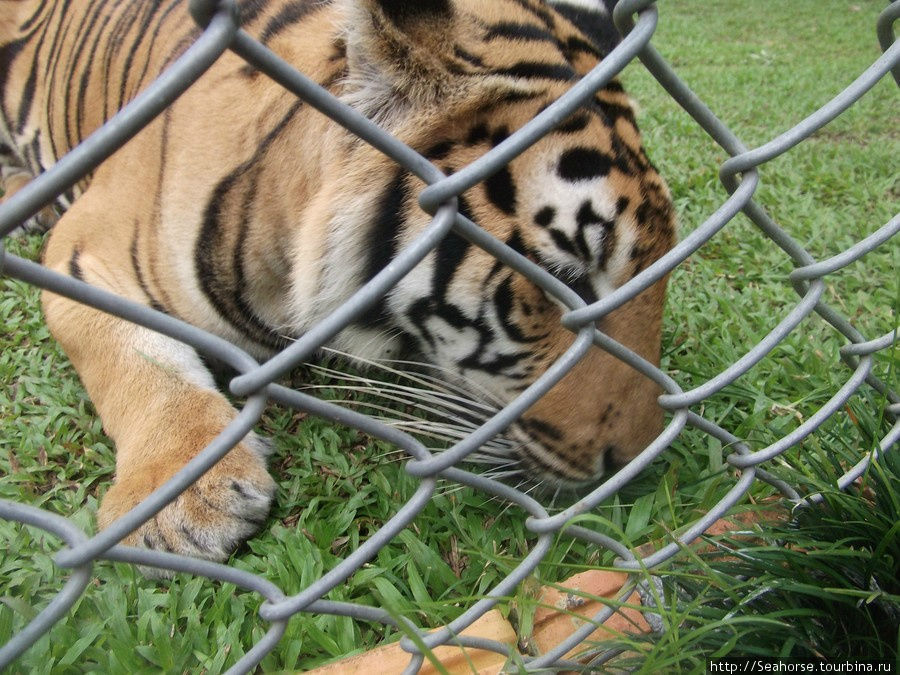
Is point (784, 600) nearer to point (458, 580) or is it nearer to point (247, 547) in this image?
point (458, 580)

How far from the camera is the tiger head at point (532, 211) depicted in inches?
46.9

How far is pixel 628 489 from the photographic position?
140cm

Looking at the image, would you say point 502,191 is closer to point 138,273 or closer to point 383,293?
point 383,293

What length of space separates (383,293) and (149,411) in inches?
40.2

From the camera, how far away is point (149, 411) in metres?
1.43

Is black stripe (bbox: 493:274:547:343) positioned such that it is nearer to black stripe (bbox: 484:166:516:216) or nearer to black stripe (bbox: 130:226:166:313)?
black stripe (bbox: 484:166:516:216)

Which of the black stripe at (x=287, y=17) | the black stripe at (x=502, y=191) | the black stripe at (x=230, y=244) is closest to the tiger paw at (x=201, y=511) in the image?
the black stripe at (x=230, y=244)

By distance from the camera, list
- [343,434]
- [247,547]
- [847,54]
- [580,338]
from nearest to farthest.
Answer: [580,338], [247,547], [343,434], [847,54]

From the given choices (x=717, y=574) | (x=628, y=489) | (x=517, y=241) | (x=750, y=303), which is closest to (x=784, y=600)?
(x=717, y=574)

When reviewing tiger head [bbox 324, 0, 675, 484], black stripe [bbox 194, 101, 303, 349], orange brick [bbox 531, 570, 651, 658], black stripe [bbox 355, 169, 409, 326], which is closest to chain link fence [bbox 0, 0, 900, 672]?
orange brick [bbox 531, 570, 651, 658]

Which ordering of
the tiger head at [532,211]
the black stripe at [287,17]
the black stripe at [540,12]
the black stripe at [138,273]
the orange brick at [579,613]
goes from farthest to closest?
the black stripe at [138,273]
the black stripe at [287,17]
the black stripe at [540,12]
the tiger head at [532,211]
the orange brick at [579,613]

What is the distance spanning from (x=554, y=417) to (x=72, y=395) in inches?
45.9

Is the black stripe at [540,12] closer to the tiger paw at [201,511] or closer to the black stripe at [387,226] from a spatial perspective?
the black stripe at [387,226]

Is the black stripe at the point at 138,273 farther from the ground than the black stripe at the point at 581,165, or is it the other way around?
the black stripe at the point at 138,273
